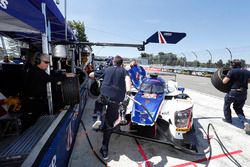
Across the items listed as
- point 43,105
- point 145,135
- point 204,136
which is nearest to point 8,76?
point 43,105

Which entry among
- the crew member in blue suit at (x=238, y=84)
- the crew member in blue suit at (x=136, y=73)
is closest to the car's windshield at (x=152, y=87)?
the crew member in blue suit at (x=238, y=84)

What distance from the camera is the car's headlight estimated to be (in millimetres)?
2611

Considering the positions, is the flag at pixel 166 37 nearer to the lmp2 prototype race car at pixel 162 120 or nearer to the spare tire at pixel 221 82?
the lmp2 prototype race car at pixel 162 120

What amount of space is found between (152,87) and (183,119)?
1.07 meters

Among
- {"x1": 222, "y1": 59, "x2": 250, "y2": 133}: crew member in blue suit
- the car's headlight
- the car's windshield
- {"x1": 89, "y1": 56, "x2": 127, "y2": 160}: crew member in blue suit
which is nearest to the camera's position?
{"x1": 89, "y1": 56, "x2": 127, "y2": 160}: crew member in blue suit

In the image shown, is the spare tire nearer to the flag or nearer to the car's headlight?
the car's headlight

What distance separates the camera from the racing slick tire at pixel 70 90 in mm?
2420

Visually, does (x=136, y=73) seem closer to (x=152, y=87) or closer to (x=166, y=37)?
(x=152, y=87)

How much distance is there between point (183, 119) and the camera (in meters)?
2.65

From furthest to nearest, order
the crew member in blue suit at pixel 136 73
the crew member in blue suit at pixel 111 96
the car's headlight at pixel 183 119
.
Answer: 1. the crew member in blue suit at pixel 136 73
2. the car's headlight at pixel 183 119
3. the crew member in blue suit at pixel 111 96

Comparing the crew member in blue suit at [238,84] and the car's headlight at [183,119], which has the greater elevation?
the crew member in blue suit at [238,84]

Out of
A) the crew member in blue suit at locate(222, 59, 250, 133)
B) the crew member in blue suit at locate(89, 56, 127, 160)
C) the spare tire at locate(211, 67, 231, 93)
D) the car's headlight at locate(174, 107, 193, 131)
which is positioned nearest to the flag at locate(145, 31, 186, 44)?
the crew member in blue suit at locate(89, 56, 127, 160)

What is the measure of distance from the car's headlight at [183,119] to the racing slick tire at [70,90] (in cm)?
181

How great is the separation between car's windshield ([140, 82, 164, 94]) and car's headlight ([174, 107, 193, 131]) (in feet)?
2.77
